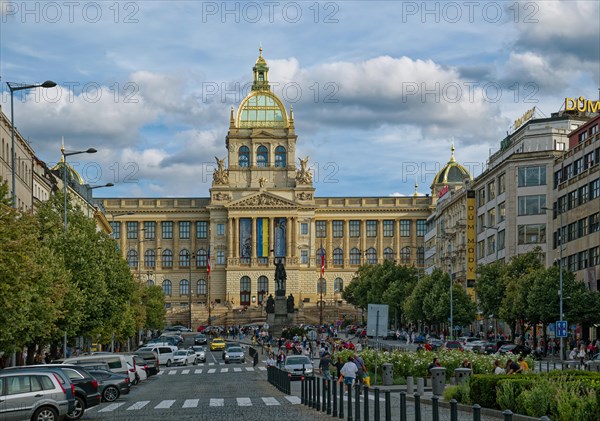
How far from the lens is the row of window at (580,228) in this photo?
323 feet

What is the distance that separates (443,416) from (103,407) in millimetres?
18956

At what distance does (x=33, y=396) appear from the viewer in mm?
37594

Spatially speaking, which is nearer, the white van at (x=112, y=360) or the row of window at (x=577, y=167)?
the white van at (x=112, y=360)

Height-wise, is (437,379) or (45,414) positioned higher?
(437,379)

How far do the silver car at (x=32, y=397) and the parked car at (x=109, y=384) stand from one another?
51.5 ft

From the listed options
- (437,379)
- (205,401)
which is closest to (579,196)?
(437,379)

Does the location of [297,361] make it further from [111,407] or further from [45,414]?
[45,414]

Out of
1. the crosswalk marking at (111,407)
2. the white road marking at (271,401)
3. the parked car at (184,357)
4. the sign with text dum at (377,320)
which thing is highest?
the sign with text dum at (377,320)

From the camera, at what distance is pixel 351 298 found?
19000 cm

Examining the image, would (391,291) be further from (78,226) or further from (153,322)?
(78,226)

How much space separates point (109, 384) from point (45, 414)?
16.8 metres

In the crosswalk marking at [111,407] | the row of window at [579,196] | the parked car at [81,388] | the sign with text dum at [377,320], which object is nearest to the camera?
the parked car at [81,388]

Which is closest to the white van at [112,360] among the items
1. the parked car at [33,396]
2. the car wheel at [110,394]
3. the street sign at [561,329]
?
the car wheel at [110,394]

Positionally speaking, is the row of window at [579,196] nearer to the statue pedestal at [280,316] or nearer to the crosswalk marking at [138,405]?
the statue pedestal at [280,316]
